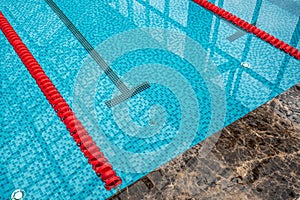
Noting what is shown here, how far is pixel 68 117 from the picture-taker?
382 cm

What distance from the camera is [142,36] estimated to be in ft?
17.4

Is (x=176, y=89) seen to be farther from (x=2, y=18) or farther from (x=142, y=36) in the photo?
(x=2, y=18)

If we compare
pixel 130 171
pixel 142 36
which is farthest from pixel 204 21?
pixel 130 171

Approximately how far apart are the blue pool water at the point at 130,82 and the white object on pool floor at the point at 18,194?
0.06m

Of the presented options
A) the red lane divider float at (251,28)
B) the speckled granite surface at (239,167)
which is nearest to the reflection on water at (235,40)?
the red lane divider float at (251,28)

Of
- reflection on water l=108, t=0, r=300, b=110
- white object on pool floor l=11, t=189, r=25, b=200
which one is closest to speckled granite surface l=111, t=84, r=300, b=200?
reflection on water l=108, t=0, r=300, b=110

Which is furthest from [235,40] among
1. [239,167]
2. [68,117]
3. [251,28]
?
[68,117]

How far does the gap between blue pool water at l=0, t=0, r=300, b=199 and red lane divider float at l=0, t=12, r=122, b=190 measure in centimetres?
10

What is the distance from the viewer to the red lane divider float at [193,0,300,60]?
4926 millimetres

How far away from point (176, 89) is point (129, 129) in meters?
1.08

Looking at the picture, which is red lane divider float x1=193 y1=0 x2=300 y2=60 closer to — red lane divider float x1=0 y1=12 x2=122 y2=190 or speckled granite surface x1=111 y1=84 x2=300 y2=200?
speckled granite surface x1=111 y1=84 x2=300 y2=200

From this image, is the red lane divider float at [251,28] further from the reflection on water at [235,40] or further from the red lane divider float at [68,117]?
the red lane divider float at [68,117]

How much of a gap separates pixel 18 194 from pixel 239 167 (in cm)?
264

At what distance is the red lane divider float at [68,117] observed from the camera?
3256mm
